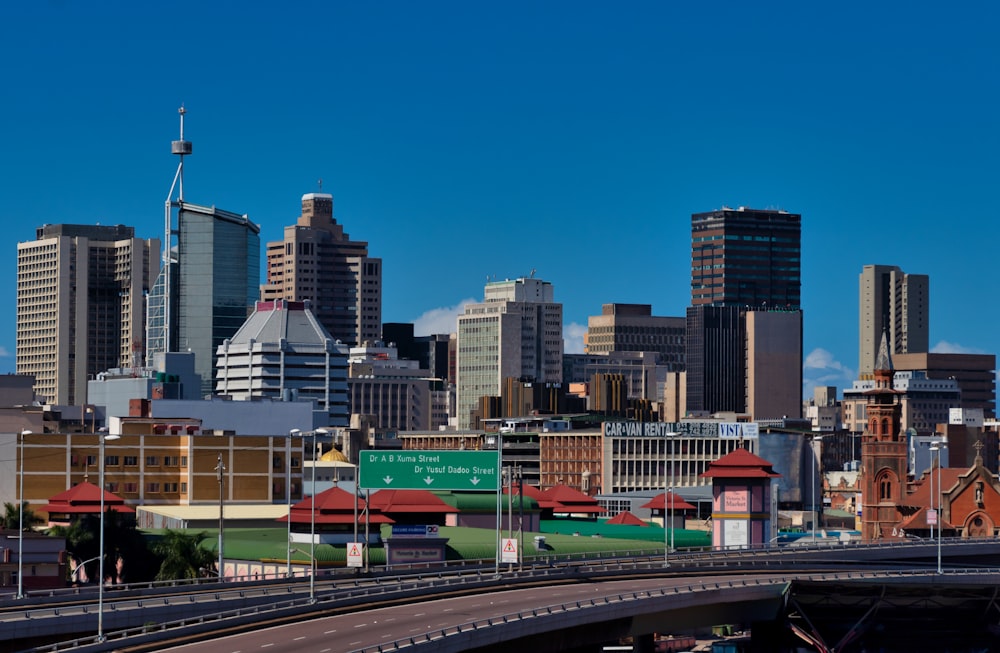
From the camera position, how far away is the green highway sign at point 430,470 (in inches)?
5276

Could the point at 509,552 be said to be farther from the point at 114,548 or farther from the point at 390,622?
the point at 114,548

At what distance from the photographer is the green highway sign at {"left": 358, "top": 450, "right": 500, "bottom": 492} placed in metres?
134

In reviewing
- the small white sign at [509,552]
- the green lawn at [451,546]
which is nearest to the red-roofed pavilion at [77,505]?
the green lawn at [451,546]

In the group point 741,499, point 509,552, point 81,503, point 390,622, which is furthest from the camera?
point 741,499

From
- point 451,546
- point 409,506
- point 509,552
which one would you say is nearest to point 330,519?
point 451,546

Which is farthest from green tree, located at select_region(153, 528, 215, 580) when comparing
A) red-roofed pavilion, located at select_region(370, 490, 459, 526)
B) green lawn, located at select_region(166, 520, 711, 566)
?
red-roofed pavilion, located at select_region(370, 490, 459, 526)

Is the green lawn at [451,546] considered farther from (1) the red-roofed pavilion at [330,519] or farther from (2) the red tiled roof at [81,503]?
(2) the red tiled roof at [81,503]

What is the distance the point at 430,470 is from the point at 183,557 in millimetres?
21610

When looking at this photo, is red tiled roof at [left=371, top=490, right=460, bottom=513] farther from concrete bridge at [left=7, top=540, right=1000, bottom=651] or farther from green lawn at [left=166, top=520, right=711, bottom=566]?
concrete bridge at [left=7, top=540, right=1000, bottom=651]

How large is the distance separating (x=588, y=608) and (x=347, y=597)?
506 inches

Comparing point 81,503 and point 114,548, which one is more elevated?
point 81,503

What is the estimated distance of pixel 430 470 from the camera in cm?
13488

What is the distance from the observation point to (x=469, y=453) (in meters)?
134

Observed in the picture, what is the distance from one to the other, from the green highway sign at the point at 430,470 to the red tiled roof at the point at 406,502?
77.4 feet
